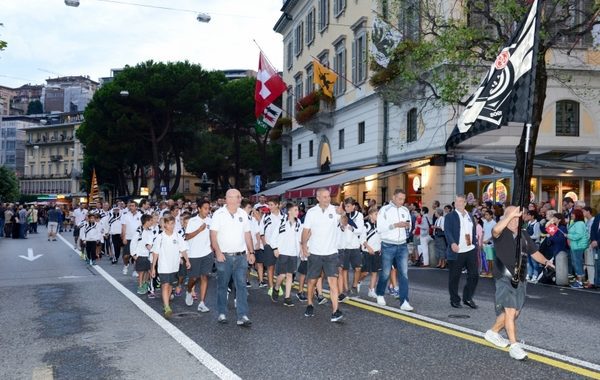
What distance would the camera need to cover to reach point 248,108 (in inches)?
2138

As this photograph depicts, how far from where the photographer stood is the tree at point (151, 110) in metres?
47.5

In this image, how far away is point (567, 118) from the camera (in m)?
22.1

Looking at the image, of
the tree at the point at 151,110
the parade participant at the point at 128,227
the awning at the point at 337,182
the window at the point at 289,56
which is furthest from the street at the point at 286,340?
the tree at the point at 151,110

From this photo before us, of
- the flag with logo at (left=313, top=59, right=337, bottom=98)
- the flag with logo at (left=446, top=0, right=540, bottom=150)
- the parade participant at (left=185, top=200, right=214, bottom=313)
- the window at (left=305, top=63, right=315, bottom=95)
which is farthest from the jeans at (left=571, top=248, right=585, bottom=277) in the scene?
the window at (left=305, top=63, right=315, bottom=95)

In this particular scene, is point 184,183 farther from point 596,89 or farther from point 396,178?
point 596,89

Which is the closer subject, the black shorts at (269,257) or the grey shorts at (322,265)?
the grey shorts at (322,265)

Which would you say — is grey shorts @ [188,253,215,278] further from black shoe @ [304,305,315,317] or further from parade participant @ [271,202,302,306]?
black shoe @ [304,305,315,317]

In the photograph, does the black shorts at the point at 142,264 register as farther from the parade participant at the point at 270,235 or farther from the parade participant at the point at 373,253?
the parade participant at the point at 373,253

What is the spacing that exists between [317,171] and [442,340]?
92.2 feet

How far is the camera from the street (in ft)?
19.4

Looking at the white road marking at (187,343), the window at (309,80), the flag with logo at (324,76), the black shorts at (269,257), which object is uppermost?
the window at (309,80)

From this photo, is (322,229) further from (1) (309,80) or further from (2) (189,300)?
(1) (309,80)

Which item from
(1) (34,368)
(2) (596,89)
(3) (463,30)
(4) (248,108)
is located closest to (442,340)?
(1) (34,368)

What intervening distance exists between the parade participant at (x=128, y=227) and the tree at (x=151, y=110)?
3012 cm
